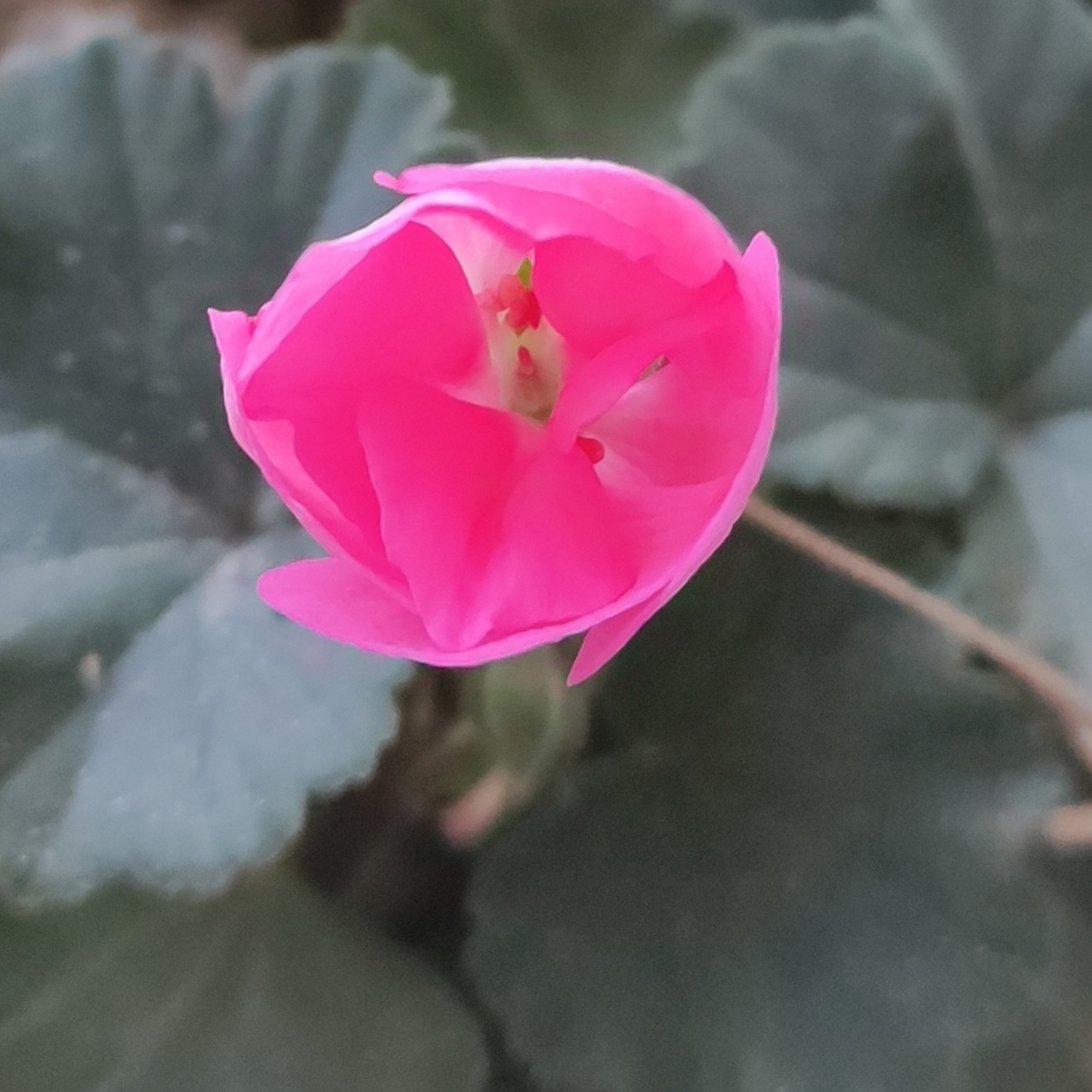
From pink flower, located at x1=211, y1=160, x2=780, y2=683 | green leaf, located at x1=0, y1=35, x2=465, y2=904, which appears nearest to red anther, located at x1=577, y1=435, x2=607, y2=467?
pink flower, located at x1=211, y1=160, x2=780, y2=683

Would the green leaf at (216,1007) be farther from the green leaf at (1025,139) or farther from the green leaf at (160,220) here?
the green leaf at (1025,139)

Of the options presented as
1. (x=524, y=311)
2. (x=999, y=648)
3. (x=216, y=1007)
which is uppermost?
(x=524, y=311)

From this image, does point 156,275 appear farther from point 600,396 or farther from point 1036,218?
point 1036,218

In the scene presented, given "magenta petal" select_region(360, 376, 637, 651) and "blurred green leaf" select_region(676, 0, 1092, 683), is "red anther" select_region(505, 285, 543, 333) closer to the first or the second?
"magenta petal" select_region(360, 376, 637, 651)

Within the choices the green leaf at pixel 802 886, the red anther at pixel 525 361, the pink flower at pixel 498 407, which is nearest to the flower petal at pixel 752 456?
the pink flower at pixel 498 407

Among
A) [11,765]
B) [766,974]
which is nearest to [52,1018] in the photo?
[11,765]

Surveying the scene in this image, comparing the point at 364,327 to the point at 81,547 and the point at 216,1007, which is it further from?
the point at 216,1007

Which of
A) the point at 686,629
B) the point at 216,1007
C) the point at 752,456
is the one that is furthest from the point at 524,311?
the point at 216,1007
